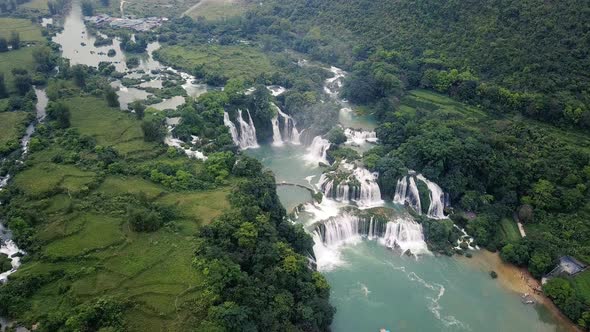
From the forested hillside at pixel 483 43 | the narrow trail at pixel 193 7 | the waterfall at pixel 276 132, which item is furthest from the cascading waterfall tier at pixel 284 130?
the narrow trail at pixel 193 7

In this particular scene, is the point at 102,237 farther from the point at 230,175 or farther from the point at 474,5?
the point at 474,5

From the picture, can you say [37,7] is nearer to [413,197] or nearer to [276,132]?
[276,132]

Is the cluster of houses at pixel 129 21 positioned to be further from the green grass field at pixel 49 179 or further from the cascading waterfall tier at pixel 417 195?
the cascading waterfall tier at pixel 417 195

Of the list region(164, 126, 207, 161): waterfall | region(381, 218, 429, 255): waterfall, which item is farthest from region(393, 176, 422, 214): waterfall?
region(164, 126, 207, 161): waterfall

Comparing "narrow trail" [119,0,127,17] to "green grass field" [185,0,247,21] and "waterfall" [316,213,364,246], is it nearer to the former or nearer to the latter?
"green grass field" [185,0,247,21]

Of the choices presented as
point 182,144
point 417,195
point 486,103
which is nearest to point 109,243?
point 182,144
